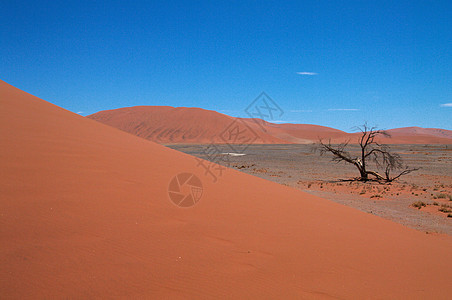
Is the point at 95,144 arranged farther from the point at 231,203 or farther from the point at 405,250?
the point at 405,250

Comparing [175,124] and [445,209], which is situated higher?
[175,124]

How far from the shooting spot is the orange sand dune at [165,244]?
8.29 feet

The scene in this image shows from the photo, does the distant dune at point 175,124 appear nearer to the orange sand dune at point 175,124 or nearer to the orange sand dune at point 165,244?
the orange sand dune at point 175,124

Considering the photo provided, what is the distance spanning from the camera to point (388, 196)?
1341cm

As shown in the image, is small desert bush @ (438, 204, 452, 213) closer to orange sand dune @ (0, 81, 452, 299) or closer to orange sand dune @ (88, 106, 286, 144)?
orange sand dune @ (0, 81, 452, 299)

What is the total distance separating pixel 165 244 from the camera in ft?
10.6

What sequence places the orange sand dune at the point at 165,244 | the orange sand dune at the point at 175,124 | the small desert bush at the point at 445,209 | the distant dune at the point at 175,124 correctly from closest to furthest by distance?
the orange sand dune at the point at 165,244, the small desert bush at the point at 445,209, the orange sand dune at the point at 175,124, the distant dune at the point at 175,124

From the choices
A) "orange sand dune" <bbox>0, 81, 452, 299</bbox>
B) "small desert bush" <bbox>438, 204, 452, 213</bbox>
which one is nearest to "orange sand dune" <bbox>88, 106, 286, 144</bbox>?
"small desert bush" <bbox>438, 204, 452, 213</bbox>

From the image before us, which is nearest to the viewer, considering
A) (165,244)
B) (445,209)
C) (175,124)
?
(165,244)

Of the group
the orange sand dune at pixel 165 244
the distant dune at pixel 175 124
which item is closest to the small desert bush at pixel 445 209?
the orange sand dune at pixel 165 244

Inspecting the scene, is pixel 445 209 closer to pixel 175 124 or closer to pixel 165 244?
pixel 165 244

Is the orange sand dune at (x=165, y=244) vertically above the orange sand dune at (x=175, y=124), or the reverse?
the orange sand dune at (x=175, y=124)

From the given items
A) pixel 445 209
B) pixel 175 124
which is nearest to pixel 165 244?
pixel 445 209

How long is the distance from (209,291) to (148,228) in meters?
1.28
